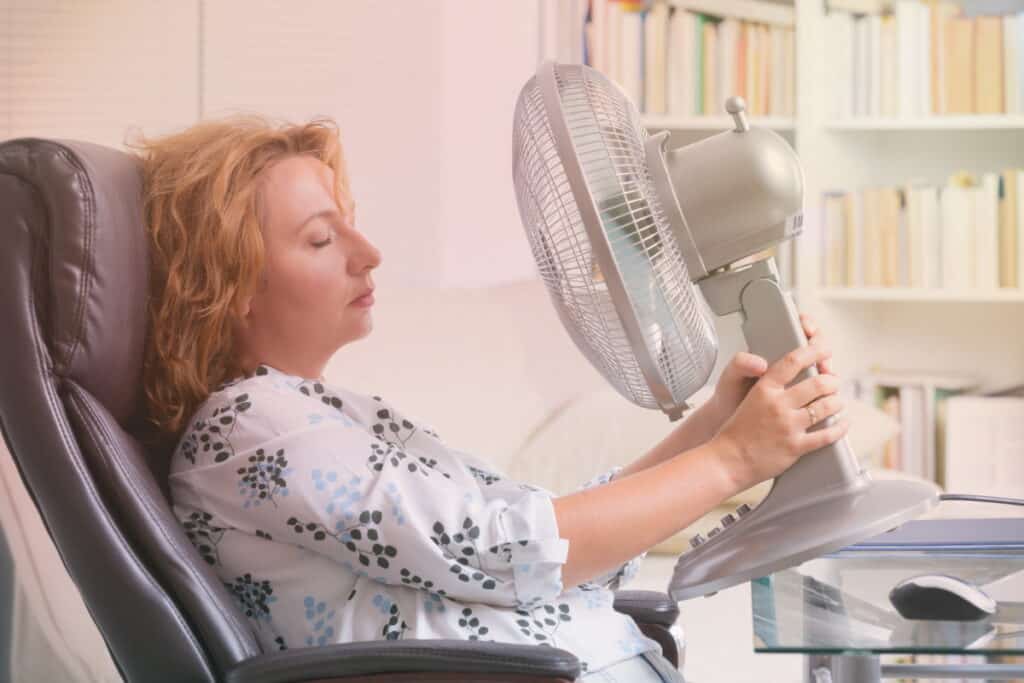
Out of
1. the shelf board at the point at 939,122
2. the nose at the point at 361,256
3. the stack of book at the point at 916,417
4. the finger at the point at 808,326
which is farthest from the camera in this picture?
the stack of book at the point at 916,417

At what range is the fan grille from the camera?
1034 millimetres

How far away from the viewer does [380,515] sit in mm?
1124

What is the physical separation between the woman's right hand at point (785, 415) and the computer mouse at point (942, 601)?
17 cm

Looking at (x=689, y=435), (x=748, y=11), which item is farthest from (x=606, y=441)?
(x=689, y=435)

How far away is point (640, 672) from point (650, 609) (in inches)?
7.1

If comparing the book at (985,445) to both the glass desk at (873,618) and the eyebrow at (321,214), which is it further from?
the eyebrow at (321,214)

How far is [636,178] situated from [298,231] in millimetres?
419

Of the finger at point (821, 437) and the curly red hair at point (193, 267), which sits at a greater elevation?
the curly red hair at point (193, 267)

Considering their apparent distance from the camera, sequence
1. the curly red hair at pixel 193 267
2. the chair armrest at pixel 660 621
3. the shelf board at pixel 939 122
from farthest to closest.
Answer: the shelf board at pixel 939 122 → the chair armrest at pixel 660 621 → the curly red hair at pixel 193 267

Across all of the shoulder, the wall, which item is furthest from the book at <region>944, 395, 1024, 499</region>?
the shoulder

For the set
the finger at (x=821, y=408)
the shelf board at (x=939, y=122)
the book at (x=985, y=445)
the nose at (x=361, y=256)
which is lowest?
the book at (x=985, y=445)

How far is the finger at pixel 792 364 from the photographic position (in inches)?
43.0

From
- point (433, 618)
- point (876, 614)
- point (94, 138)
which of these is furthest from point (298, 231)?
point (94, 138)

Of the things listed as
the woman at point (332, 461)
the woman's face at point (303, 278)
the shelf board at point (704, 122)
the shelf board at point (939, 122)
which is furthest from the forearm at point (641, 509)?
the shelf board at point (939, 122)
